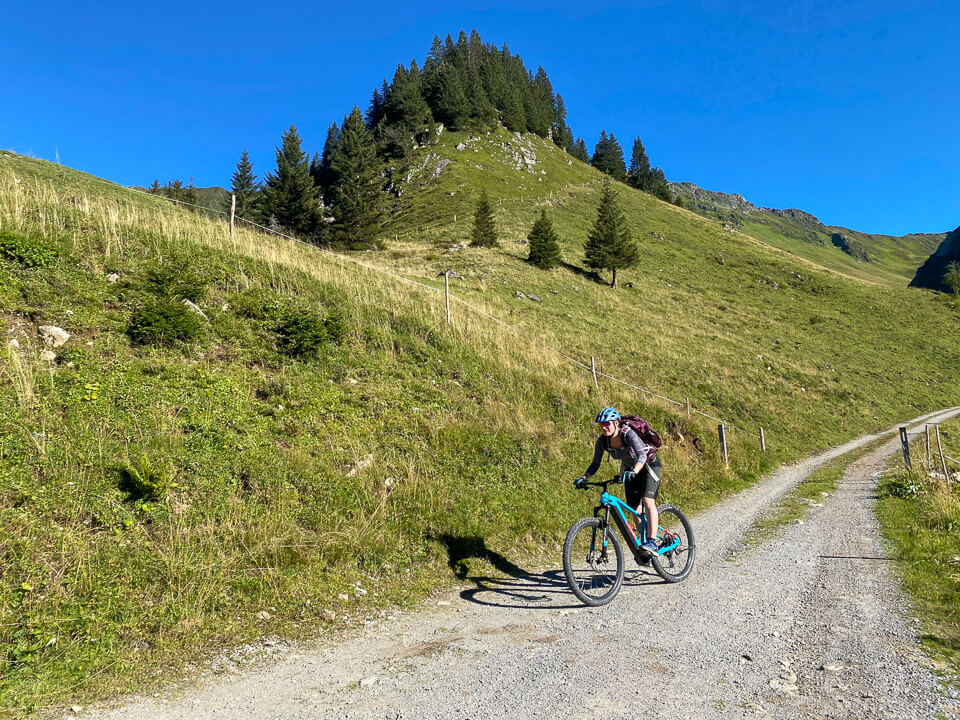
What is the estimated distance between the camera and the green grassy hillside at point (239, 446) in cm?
476

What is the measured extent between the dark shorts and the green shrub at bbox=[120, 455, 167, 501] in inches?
Result: 245

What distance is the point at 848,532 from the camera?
904cm

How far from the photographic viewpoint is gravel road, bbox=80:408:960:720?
3.65 meters

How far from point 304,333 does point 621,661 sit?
8.59 meters

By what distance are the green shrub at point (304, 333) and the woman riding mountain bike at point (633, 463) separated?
6673mm

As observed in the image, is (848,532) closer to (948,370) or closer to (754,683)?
(754,683)

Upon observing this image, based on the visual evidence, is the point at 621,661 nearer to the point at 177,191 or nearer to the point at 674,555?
the point at 674,555

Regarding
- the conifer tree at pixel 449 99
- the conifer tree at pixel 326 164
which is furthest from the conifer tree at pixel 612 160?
the conifer tree at pixel 326 164

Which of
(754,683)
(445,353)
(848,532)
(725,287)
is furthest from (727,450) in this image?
(725,287)

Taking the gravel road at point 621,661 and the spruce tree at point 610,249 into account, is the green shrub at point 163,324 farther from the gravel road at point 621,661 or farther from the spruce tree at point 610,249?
the spruce tree at point 610,249

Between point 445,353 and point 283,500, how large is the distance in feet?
24.0

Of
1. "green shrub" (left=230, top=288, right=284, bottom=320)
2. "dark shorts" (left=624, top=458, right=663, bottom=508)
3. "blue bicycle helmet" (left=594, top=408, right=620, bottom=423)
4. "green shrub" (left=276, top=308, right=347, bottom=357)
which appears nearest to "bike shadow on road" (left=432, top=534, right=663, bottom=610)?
"dark shorts" (left=624, top=458, right=663, bottom=508)

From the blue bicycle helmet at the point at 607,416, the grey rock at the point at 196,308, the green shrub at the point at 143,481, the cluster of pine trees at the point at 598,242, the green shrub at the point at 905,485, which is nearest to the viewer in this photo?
the green shrub at the point at 143,481

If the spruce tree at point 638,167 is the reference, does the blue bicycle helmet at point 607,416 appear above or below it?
below
